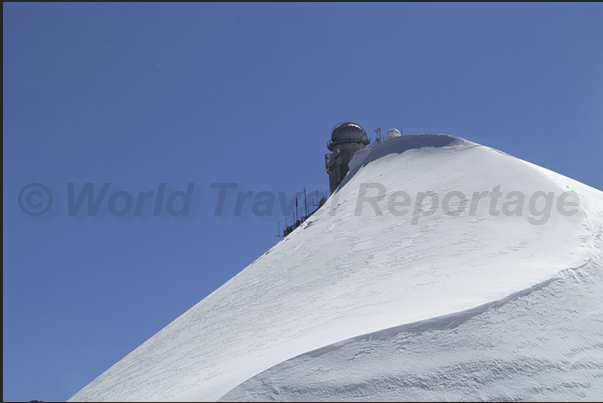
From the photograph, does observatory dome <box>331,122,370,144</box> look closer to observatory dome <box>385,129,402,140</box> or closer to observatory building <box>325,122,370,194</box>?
observatory building <box>325,122,370,194</box>

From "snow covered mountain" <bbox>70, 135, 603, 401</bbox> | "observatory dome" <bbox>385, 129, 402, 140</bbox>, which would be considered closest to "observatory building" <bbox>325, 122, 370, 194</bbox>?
"observatory dome" <bbox>385, 129, 402, 140</bbox>

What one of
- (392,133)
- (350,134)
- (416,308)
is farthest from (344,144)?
(416,308)

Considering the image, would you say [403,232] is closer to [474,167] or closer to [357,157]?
[474,167]

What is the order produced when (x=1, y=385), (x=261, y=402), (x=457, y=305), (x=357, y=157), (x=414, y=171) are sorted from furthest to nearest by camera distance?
(x=357, y=157) < (x=414, y=171) < (x=1, y=385) < (x=457, y=305) < (x=261, y=402)

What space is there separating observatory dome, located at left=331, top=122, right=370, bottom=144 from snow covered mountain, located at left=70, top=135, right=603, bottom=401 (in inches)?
682

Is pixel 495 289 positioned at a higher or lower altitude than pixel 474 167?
lower

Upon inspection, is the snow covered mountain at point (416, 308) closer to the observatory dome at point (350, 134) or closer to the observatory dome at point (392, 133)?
the observatory dome at point (392, 133)

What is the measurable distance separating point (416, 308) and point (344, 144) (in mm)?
28160

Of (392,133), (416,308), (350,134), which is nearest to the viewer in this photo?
(416,308)

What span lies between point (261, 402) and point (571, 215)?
11182 millimetres

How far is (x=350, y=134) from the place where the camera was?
3912 centimetres

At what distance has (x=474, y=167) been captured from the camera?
69.6 feet

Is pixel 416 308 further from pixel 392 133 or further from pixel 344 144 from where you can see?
pixel 344 144

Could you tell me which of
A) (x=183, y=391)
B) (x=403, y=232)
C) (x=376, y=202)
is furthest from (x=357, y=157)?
(x=183, y=391)
